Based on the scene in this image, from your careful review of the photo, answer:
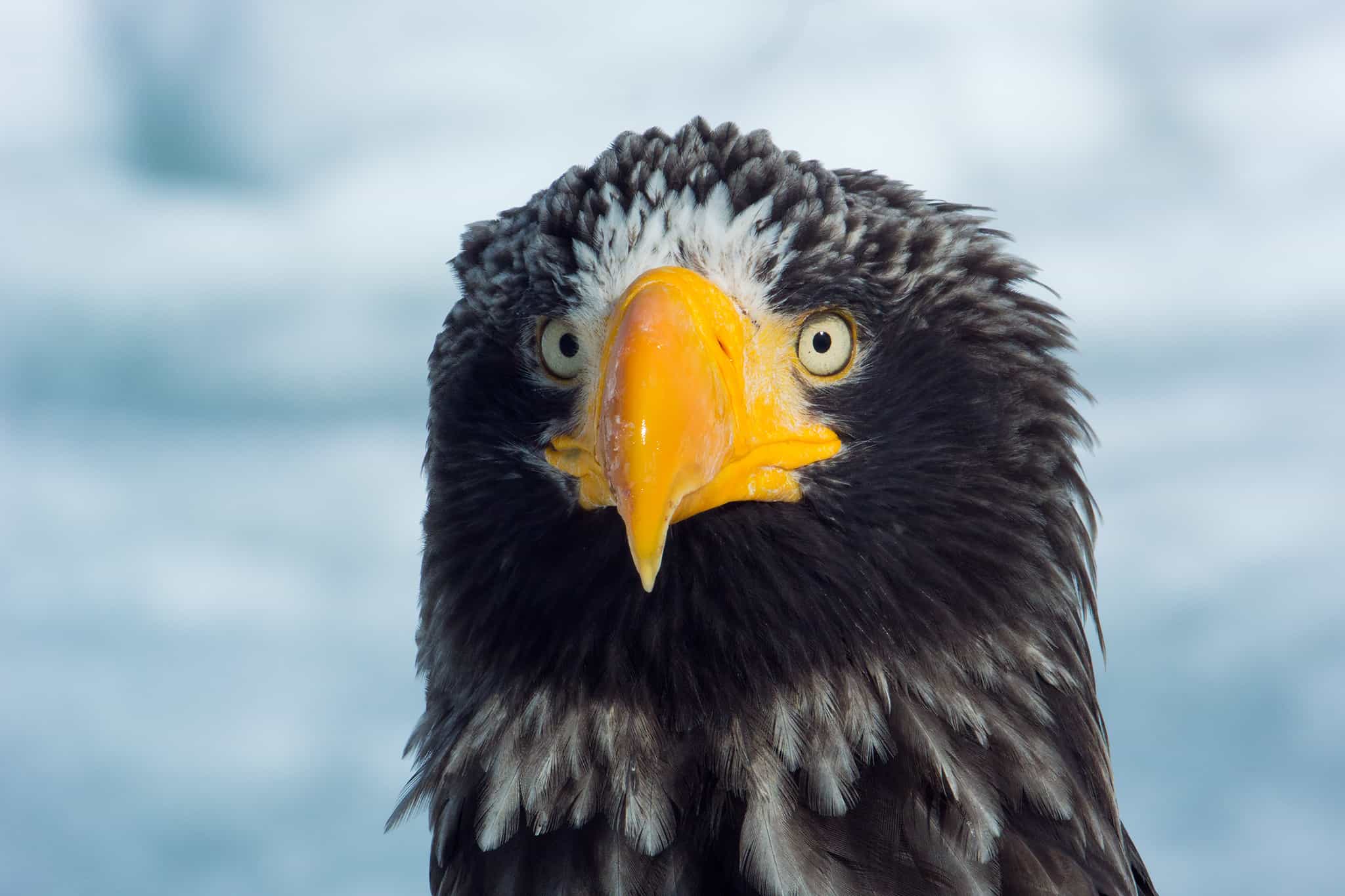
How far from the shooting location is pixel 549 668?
3.65 meters

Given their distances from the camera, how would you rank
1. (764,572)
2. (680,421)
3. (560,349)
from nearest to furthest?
(680,421)
(764,572)
(560,349)

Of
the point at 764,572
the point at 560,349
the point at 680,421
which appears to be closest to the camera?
the point at 680,421

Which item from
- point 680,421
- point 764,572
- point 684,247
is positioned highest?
point 684,247

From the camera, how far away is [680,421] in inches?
123

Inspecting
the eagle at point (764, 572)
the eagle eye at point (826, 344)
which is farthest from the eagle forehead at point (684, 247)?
the eagle eye at point (826, 344)

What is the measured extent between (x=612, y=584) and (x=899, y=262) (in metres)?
1.24

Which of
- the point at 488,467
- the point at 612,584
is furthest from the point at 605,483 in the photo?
the point at 488,467

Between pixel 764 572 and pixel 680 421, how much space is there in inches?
24.5

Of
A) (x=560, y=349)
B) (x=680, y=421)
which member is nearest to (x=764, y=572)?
(x=680, y=421)

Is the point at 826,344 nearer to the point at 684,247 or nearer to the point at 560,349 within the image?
the point at 684,247

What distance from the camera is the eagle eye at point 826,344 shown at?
3.70 m

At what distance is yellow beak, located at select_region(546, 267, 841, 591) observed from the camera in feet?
10.0

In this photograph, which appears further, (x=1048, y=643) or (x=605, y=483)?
(x=1048, y=643)

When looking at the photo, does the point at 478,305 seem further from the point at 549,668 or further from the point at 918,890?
the point at 918,890
